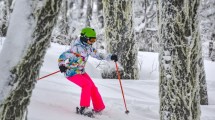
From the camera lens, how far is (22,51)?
2.48 m

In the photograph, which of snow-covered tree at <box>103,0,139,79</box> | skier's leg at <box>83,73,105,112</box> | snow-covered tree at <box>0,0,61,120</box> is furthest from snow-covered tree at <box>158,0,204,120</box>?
snow-covered tree at <box>103,0,139,79</box>

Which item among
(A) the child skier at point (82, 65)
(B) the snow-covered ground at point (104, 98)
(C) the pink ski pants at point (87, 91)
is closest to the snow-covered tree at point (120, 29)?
(B) the snow-covered ground at point (104, 98)

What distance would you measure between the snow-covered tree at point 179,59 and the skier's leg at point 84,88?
4.50 ft

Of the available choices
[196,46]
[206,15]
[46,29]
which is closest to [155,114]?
[196,46]

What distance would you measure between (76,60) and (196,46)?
1990 millimetres

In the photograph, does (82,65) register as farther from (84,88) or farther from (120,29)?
(120,29)

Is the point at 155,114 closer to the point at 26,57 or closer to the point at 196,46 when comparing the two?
the point at 196,46

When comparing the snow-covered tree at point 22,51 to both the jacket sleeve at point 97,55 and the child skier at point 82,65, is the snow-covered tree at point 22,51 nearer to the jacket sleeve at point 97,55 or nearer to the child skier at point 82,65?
the child skier at point 82,65

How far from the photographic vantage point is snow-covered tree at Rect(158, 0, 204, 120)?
3.97 meters

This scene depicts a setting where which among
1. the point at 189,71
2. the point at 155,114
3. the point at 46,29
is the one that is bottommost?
the point at 155,114

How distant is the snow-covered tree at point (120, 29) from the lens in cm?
701

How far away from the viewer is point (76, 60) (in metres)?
5.43

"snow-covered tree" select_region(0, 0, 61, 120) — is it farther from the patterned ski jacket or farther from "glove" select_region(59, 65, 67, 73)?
the patterned ski jacket

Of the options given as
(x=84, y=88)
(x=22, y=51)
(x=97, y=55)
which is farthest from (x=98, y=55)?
(x=22, y=51)
